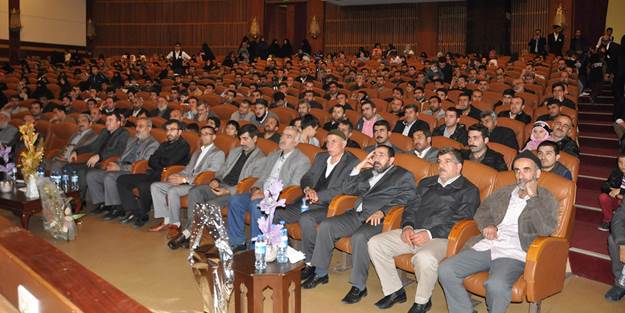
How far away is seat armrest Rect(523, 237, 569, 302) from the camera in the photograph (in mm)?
3520

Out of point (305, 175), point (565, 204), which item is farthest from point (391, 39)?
point (565, 204)

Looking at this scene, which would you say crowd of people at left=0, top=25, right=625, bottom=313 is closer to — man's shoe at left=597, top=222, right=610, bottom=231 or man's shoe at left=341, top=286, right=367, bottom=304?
man's shoe at left=341, top=286, right=367, bottom=304

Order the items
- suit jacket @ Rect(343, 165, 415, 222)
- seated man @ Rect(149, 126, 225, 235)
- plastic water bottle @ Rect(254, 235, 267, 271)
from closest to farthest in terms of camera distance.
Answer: plastic water bottle @ Rect(254, 235, 267, 271) < suit jacket @ Rect(343, 165, 415, 222) < seated man @ Rect(149, 126, 225, 235)

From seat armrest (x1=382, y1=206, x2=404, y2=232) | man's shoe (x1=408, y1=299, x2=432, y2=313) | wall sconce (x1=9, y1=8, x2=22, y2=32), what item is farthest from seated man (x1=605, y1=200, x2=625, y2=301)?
wall sconce (x1=9, y1=8, x2=22, y2=32)

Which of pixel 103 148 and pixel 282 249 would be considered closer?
pixel 282 249

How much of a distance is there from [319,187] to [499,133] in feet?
7.49

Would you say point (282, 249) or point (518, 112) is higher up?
point (518, 112)

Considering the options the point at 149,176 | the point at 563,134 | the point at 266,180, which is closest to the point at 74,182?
the point at 149,176

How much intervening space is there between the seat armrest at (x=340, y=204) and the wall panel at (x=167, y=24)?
1730cm

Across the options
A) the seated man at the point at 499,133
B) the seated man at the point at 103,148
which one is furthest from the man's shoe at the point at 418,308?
the seated man at the point at 103,148

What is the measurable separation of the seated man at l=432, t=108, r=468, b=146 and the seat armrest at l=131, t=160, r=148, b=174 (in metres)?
3.44

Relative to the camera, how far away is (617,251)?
414cm

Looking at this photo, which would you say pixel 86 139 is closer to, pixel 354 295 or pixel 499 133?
pixel 354 295

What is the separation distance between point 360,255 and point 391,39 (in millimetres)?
15749
